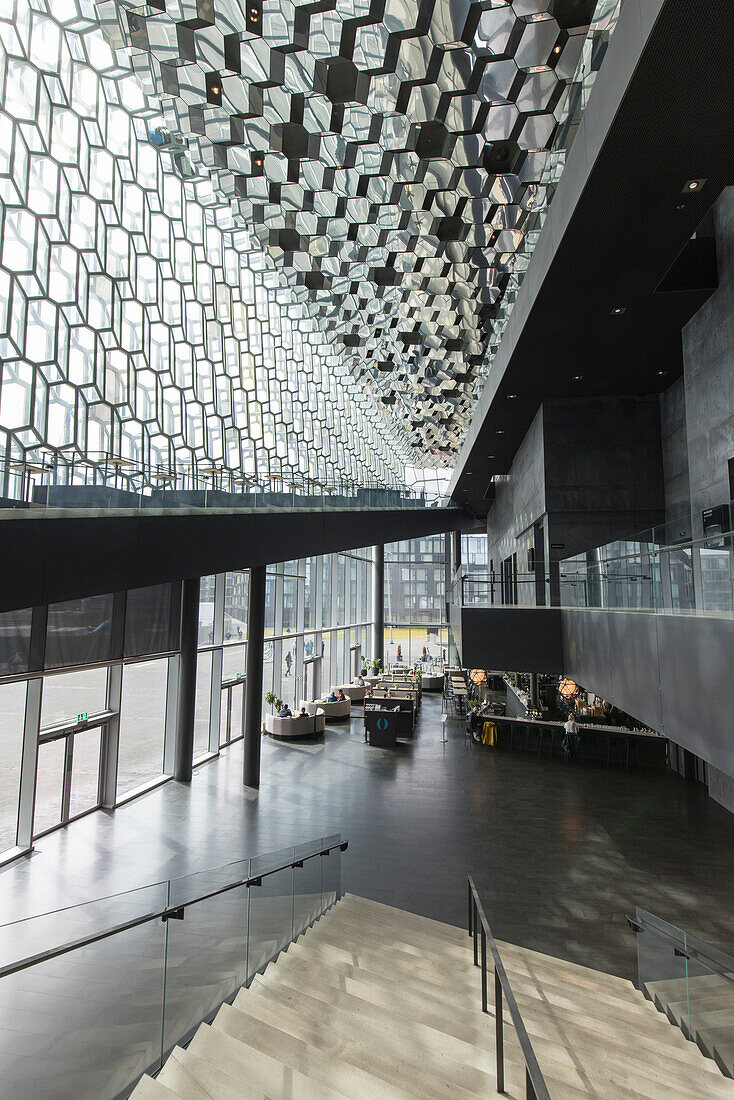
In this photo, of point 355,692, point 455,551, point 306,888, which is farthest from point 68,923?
point 455,551

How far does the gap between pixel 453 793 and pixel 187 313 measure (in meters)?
12.2

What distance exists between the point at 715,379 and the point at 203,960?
32.3 feet

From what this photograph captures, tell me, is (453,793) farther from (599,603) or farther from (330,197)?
(330,197)

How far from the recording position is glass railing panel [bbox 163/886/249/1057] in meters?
3.63

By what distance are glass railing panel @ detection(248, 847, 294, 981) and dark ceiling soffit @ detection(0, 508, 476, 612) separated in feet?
10.1

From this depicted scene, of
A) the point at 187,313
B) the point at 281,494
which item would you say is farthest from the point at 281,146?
the point at 281,494

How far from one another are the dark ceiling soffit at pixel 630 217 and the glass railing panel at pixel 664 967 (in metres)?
6.93

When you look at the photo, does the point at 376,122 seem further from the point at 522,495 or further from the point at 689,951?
the point at 522,495

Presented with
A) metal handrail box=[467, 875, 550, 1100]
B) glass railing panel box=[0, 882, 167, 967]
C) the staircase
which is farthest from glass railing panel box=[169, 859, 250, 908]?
metal handrail box=[467, 875, 550, 1100]

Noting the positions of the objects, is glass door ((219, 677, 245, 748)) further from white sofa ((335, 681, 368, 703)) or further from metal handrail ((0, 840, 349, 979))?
metal handrail ((0, 840, 349, 979))

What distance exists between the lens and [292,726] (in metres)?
16.8

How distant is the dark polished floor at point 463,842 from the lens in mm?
7227

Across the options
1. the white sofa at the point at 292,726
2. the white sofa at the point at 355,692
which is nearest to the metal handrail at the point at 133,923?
the white sofa at the point at 292,726

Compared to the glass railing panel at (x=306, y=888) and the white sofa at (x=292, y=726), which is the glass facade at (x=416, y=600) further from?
the glass railing panel at (x=306, y=888)
